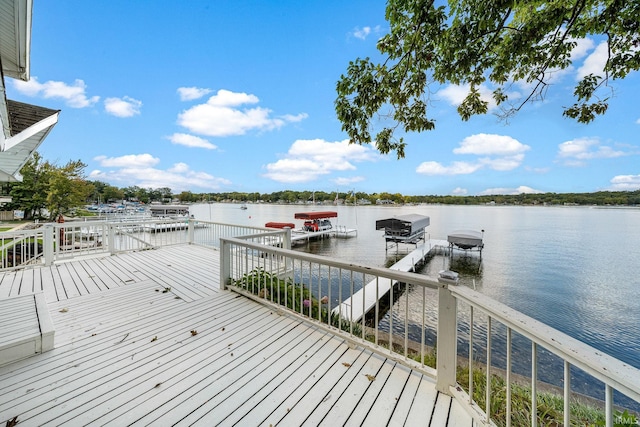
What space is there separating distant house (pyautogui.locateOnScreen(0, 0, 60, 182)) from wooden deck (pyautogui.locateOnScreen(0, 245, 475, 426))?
202 cm

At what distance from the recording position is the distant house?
173 cm

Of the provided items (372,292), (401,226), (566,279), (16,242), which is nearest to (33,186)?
(16,242)

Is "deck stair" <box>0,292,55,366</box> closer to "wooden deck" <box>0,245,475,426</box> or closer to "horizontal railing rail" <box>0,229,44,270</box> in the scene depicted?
"wooden deck" <box>0,245,475,426</box>

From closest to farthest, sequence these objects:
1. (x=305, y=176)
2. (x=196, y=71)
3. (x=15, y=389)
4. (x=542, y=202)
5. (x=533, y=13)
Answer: (x=15, y=389), (x=533, y=13), (x=196, y=71), (x=305, y=176), (x=542, y=202)

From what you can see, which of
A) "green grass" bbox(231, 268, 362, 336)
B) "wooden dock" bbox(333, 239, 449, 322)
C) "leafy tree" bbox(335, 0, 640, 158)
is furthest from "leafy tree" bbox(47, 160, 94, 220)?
"leafy tree" bbox(335, 0, 640, 158)

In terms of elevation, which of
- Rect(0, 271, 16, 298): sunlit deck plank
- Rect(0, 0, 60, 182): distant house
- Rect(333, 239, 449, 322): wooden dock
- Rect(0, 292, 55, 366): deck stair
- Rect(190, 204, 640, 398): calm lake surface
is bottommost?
Rect(190, 204, 640, 398): calm lake surface

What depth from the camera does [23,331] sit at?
2.50 metres

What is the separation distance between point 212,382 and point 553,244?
27.3 metres

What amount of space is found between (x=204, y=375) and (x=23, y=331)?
209cm

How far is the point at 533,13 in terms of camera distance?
3.19 metres

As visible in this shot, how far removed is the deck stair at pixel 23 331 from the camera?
2.30 m

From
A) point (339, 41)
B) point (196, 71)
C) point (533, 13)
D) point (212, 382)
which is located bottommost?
point (212, 382)

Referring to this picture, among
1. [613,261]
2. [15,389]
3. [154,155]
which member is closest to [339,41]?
[15,389]

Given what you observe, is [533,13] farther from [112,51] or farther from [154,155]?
[154,155]
